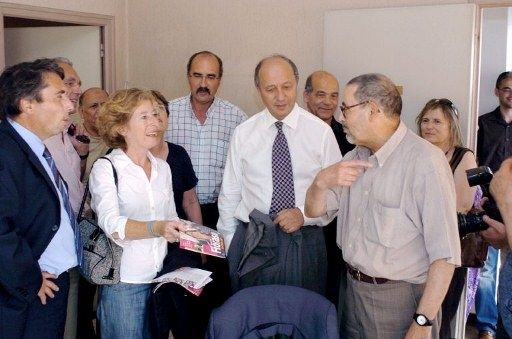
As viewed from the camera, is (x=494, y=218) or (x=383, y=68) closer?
(x=494, y=218)

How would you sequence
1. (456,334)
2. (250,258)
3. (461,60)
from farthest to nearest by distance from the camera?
(461,60)
(456,334)
(250,258)

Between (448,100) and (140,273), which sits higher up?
(448,100)

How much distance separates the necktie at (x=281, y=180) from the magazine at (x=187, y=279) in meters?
0.52

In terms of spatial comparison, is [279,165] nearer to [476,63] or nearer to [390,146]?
[390,146]

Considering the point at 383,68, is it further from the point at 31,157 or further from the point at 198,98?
the point at 31,157

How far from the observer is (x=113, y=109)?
2.26 m

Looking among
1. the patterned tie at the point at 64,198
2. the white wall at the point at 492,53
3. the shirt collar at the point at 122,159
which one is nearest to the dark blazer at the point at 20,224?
the patterned tie at the point at 64,198

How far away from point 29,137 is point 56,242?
16.1 inches

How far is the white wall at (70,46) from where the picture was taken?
468 cm

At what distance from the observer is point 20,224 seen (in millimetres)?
1935

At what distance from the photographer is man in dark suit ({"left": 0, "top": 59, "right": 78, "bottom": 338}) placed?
1882mm

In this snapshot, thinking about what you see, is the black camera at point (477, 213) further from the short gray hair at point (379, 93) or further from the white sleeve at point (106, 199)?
the white sleeve at point (106, 199)

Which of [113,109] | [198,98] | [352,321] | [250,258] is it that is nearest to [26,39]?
[198,98]

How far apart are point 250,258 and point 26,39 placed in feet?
11.2
